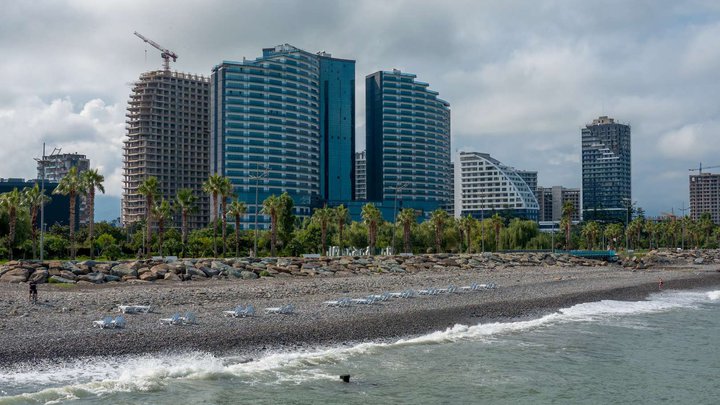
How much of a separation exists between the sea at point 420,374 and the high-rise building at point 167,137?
16040 cm

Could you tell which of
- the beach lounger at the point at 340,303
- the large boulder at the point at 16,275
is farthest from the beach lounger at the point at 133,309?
the large boulder at the point at 16,275

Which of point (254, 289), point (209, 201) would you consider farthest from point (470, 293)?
point (209, 201)

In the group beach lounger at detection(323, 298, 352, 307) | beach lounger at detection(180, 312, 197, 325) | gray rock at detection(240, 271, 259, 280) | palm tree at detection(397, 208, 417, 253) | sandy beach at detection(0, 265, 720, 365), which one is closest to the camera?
sandy beach at detection(0, 265, 720, 365)

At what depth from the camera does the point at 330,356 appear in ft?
75.0

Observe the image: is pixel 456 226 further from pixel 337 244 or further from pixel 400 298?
pixel 400 298

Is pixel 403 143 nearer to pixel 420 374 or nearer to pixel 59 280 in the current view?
pixel 59 280

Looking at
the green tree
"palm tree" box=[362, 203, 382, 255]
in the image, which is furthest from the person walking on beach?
the green tree

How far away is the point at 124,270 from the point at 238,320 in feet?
69.6

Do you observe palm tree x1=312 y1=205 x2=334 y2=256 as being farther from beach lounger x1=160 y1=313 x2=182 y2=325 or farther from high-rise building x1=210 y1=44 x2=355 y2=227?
high-rise building x1=210 y1=44 x2=355 y2=227

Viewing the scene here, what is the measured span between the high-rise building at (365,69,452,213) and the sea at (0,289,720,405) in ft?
530

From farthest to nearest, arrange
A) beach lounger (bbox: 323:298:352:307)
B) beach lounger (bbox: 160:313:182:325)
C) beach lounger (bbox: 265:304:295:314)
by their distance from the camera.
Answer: beach lounger (bbox: 323:298:352:307) < beach lounger (bbox: 265:304:295:314) < beach lounger (bbox: 160:313:182:325)

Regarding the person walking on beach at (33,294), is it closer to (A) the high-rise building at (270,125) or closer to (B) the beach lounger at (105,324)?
(B) the beach lounger at (105,324)

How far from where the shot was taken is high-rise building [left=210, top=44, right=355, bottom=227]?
513 feet

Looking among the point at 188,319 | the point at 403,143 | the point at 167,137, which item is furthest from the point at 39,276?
the point at 403,143
